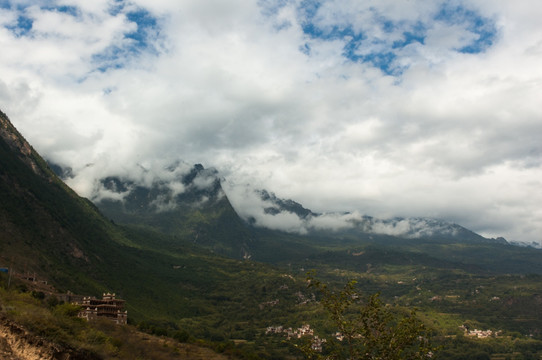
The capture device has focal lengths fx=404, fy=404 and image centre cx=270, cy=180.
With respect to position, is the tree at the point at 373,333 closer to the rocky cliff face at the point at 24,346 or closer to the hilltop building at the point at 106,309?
the rocky cliff face at the point at 24,346

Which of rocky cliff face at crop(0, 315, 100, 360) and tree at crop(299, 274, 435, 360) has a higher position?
tree at crop(299, 274, 435, 360)

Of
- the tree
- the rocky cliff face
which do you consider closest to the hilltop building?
the rocky cliff face

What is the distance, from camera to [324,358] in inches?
1031

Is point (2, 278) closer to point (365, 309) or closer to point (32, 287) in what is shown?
point (32, 287)

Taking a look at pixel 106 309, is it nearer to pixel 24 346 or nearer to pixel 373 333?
pixel 24 346

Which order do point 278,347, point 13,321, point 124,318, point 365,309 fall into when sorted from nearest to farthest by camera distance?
1. point 13,321
2. point 365,309
3. point 124,318
4. point 278,347

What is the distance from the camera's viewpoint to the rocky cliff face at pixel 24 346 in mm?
23578

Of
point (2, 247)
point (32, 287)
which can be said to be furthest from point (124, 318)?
point (2, 247)

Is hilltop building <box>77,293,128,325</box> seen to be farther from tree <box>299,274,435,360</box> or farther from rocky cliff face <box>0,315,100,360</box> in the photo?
tree <box>299,274,435,360</box>

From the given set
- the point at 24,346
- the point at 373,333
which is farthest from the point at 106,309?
the point at 373,333

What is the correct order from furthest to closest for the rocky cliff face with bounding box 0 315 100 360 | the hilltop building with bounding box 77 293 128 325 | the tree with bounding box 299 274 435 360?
the hilltop building with bounding box 77 293 128 325, the tree with bounding box 299 274 435 360, the rocky cliff face with bounding box 0 315 100 360

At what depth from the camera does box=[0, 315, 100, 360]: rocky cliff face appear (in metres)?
23.6

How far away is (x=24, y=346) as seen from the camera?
2417 centimetres

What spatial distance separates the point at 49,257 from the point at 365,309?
174 m
